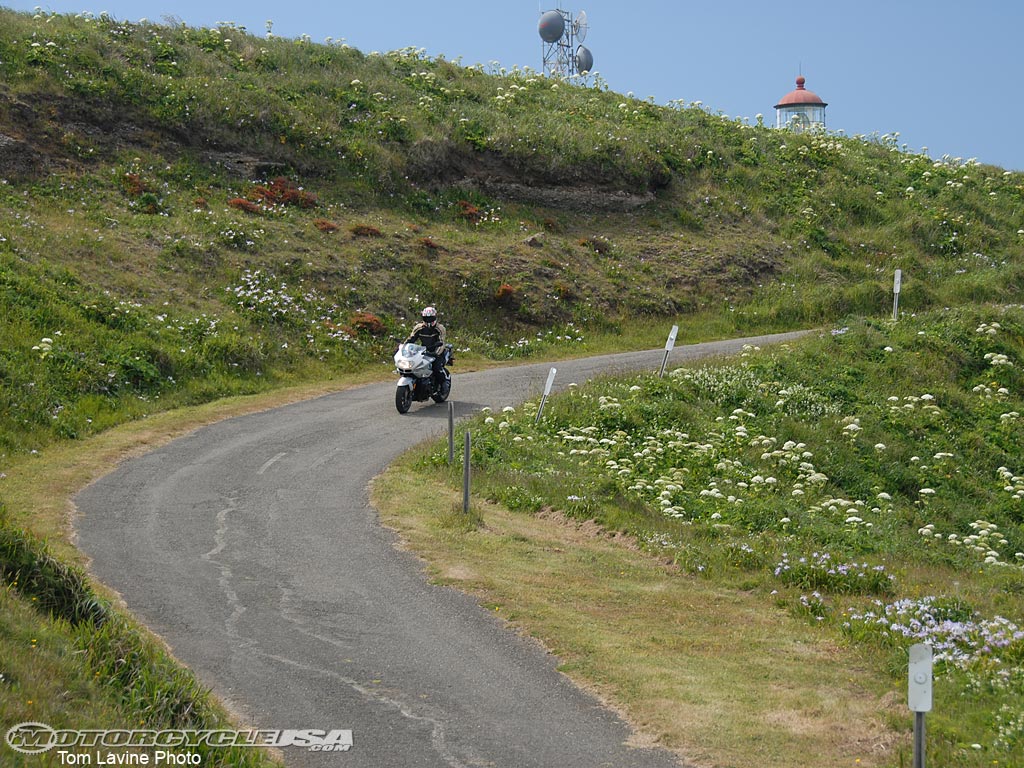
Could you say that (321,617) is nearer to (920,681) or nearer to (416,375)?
(920,681)

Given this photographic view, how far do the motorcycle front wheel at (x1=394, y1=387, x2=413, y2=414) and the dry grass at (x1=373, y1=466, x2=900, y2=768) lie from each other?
7.37 meters

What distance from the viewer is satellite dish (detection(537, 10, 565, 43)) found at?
6862 cm

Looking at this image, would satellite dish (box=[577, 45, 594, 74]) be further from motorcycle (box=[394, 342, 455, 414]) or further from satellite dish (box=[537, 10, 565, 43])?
motorcycle (box=[394, 342, 455, 414])

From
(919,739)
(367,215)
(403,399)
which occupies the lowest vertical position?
(919,739)

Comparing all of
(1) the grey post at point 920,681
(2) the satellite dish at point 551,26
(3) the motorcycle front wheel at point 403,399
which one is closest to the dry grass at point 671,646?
(1) the grey post at point 920,681

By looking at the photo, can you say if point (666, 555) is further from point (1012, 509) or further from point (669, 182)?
point (669, 182)

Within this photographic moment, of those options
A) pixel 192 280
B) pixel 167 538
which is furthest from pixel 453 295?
pixel 167 538

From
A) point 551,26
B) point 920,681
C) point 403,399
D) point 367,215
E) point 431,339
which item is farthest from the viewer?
point 551,26

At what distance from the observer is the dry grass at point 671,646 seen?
8.33m

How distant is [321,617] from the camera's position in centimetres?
1088

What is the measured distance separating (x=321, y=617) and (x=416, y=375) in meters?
11.8

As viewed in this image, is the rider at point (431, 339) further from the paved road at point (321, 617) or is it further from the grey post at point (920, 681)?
the grey post at point (920, 681)

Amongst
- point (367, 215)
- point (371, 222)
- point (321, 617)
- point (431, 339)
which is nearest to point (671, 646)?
point (321, 617)

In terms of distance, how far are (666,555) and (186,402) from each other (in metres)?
12.4
